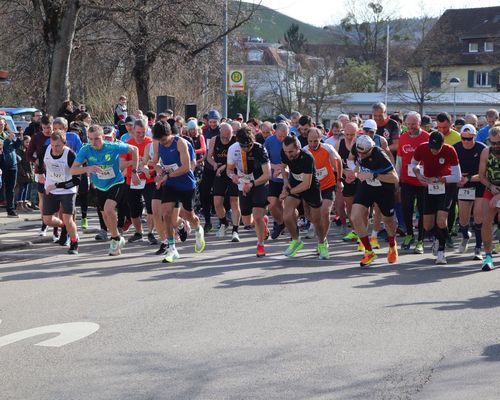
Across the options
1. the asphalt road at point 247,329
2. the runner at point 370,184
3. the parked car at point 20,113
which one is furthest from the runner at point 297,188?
the parked car at point 20,113

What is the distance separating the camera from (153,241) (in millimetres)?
13773

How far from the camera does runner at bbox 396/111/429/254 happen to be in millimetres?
12984

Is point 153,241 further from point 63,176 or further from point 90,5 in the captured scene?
point 90,5

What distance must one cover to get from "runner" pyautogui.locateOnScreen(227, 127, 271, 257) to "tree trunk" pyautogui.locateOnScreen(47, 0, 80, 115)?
10163mm

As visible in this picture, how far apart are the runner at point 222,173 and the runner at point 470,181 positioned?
3.70m

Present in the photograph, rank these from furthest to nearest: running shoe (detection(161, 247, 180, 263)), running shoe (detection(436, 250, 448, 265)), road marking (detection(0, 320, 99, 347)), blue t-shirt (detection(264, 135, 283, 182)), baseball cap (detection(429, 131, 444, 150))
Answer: blue t-shirt (detection(264, 135, 283, 182)) < running shoe (detection(436, 250, 448, 265)) < running shoe (detection(161, 247, 180, 263)) < baseball cap (detection(429, 131, 444, 150)) < road marking (detection(0, 320, 99, 347))

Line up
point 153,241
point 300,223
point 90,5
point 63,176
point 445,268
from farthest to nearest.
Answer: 1. point 90,5
2. point 300,223
3. point 153,241
4. point 63,176
5. point 445,268

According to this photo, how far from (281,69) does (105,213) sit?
6110cm

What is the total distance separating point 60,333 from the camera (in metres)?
7.39

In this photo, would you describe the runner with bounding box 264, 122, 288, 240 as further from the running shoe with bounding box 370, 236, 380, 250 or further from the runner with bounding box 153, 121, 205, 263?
Result: the runner with bounding box 153, 121, 205, 263

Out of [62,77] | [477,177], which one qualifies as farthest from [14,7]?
[477,177]

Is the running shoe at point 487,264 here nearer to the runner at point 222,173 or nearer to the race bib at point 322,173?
the race bib at point 322,173

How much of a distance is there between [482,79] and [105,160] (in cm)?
7088

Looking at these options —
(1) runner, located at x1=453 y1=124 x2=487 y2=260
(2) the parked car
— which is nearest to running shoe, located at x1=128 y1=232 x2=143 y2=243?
(1) runner, located at x1=453 y1=124 x2=487 y2=260
